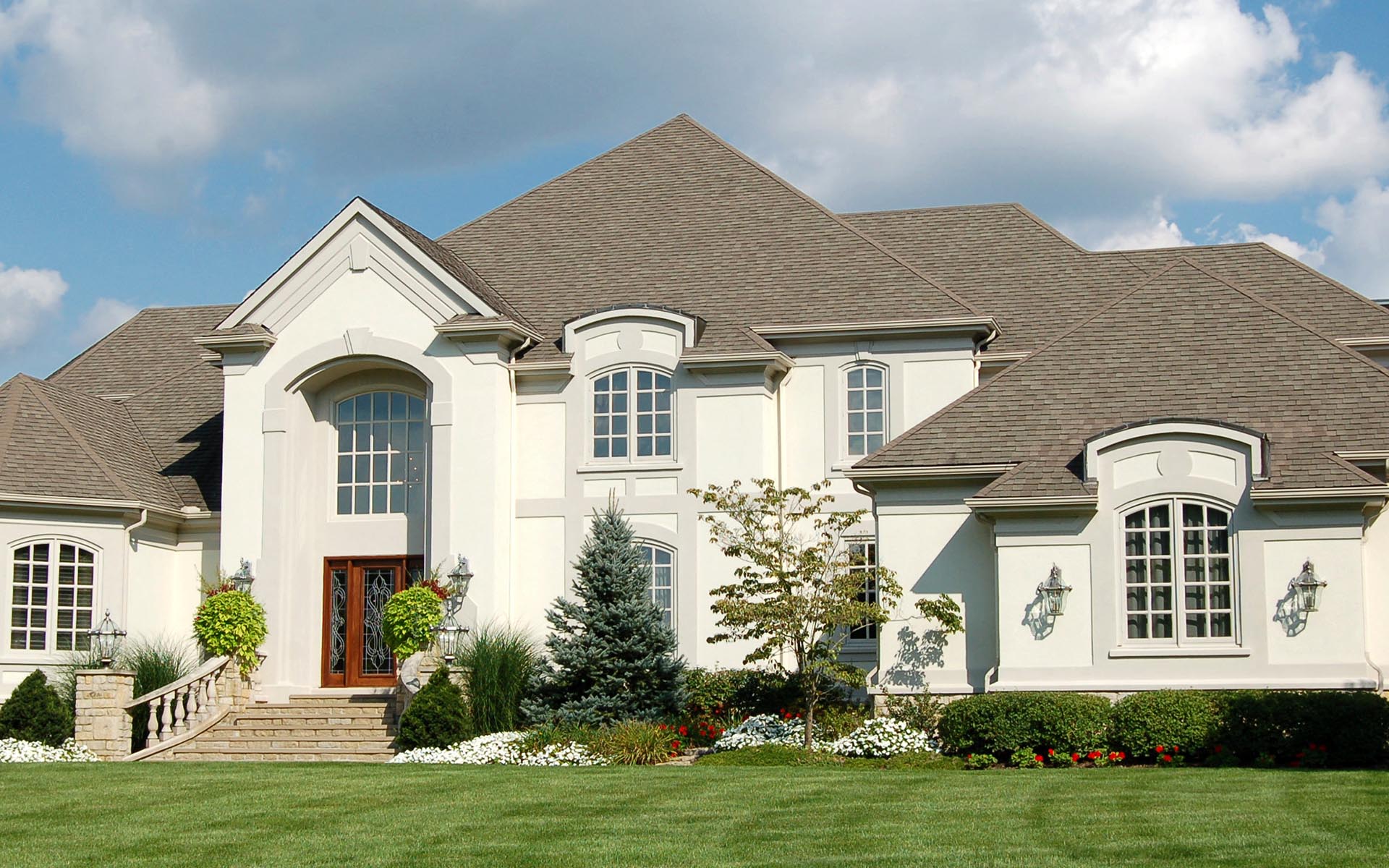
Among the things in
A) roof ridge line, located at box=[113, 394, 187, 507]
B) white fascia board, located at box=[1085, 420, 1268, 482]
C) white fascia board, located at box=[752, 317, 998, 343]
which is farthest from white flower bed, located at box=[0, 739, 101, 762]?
white fascia board, located at box=[1085, 420, 1268, 482]

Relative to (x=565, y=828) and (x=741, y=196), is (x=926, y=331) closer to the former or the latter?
(x=741, y=196)

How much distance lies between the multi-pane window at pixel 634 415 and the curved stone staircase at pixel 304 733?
213 inches

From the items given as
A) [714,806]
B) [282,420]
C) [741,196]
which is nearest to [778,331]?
[741,196]

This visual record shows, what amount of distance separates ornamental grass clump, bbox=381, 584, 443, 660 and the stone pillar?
13.0 ft

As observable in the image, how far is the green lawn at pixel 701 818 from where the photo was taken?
12195 mm

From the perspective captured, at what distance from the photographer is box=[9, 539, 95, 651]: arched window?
26031 millimetres

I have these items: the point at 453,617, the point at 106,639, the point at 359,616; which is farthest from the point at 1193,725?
the point at 106,639

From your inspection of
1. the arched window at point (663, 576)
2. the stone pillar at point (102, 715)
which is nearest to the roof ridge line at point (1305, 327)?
the arched window at point (663, 576)

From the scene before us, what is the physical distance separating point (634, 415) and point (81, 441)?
375 inches

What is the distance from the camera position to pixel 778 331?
86.2ft

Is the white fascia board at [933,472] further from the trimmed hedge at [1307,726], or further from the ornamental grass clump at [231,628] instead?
the ornamental grass clump at [231,628]

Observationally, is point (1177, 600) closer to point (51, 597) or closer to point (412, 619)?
point (412, 619)

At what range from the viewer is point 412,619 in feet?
79.8

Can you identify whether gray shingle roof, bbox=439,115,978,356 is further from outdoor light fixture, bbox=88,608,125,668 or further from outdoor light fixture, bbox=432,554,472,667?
outdoor light fixture, bbox=88,608,125,668
